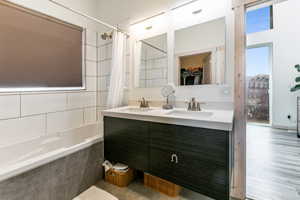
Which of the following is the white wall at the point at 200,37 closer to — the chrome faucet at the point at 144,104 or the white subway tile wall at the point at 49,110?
the chrome faucet at the point at 144,104

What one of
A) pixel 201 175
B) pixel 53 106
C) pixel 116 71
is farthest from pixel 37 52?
pixel 201 175

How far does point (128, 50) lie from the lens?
7.86 feet

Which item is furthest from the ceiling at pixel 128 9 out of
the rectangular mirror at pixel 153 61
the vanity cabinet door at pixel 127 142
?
the vanity cabinet door at pixel 127 142

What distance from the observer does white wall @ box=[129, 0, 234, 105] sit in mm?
1603

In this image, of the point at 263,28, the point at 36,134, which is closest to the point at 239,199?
the point at 36,134

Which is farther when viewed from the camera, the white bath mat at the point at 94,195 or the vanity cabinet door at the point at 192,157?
the white bath mat at the point at 94,195

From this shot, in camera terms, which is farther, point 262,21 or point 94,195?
point 262,21

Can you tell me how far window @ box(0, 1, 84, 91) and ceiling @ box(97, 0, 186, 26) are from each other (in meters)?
0.55

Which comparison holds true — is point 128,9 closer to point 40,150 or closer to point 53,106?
point 53,106

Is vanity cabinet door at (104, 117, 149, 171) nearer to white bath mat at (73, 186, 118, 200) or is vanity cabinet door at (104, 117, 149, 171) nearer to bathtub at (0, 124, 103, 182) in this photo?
bathtub at (0, 124, 103, 182)

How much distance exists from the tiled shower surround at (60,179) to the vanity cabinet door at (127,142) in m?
0.19

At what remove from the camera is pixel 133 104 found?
2.37 m

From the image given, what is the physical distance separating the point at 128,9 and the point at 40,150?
2320 mm

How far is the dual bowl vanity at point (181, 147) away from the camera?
1.12 meters
